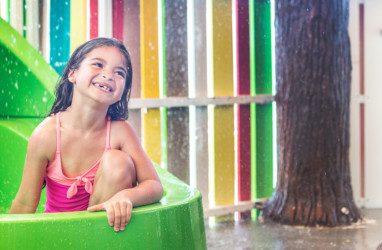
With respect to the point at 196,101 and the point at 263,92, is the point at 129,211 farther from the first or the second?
the point at 263,92

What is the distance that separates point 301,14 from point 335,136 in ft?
2.09

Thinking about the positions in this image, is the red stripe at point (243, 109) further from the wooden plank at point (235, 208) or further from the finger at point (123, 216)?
the finger at point (123, 216)

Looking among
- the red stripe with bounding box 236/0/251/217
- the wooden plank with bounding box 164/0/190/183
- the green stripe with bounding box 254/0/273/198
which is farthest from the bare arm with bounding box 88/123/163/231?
the green stripe with bounding box 254/0/273/198

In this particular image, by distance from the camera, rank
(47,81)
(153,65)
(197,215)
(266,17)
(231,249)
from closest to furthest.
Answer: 1. (197,215)
2. (47,81)
3. (231,249)
4. (153,65)
5. (266,17)

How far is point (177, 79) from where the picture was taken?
290cm

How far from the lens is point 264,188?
3330mm

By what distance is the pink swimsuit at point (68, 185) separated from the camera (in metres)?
1.49

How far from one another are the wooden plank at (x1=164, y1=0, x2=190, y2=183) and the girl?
133cm

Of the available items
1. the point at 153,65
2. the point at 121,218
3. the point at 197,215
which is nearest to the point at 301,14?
the point at 153,65

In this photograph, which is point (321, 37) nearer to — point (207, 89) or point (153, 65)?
point (207, 89)

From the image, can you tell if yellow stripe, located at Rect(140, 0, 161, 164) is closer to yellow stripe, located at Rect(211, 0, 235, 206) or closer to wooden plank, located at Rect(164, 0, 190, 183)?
wooden plank, located at Rect(164, 0, 190, 183)

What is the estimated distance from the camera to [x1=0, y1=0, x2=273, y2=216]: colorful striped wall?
2.56 meters

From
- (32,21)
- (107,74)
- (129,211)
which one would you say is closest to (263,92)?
(32,21)

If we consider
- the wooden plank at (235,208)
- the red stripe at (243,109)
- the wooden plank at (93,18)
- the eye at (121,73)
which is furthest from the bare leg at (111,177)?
the red stripe at (243,109)
